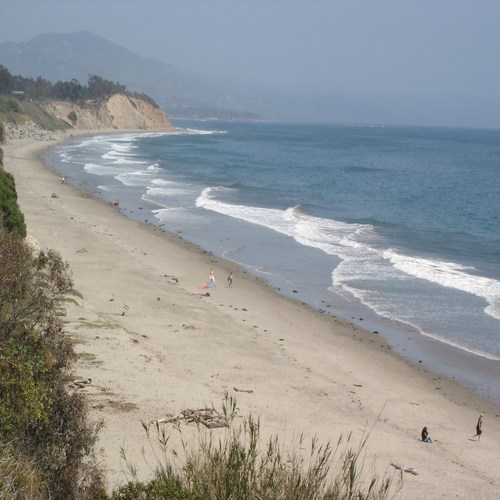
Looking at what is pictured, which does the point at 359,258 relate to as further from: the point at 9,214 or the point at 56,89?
A: the point at 56,89

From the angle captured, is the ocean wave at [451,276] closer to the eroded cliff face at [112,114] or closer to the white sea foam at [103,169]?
the white sea foam at [103,169]

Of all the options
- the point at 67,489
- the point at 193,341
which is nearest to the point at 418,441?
the point at 193,341

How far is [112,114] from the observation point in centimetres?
14500

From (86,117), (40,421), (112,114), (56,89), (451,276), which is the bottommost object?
(451,276)

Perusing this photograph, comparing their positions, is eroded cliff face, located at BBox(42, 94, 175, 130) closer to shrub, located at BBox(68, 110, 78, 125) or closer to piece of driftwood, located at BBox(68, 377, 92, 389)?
shrub, located at BBox(68, 110, 78, 125)

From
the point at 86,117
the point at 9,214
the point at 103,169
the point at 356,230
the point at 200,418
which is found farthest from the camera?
the point at 86,117

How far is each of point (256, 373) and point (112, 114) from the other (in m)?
134

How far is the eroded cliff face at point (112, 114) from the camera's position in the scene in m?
127

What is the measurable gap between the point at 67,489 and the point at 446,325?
16417mm

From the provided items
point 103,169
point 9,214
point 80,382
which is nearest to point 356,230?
point 9,214

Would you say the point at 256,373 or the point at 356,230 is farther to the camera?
the point at 356,230

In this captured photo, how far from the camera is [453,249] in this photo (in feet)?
116

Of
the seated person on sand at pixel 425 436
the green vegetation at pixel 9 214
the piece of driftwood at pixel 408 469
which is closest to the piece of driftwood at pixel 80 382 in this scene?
the piece of driftwood at pixel 408 469

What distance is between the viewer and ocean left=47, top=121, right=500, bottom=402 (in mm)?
22734
